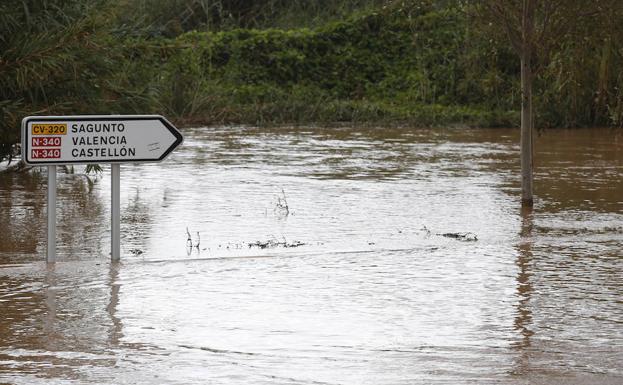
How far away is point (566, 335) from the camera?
7812mm

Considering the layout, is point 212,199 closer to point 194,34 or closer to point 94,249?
point 94,249

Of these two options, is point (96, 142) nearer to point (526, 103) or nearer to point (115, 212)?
point (115, 212)

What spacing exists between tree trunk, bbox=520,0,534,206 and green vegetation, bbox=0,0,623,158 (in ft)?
1.71

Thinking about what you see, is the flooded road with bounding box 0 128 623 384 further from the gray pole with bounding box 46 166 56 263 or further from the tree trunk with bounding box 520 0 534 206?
the tree trunk with bounding box 520 0 534 206

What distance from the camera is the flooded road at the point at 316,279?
709cm

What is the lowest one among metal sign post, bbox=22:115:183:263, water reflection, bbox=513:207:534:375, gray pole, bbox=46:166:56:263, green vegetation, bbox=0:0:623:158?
water reflection, bbox=513:207:534:375

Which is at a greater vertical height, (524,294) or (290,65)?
(290,65)

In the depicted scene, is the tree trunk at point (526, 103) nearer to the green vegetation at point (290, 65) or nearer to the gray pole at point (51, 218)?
the green vegetation at point (290, 65)

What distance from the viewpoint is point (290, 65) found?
3259cm

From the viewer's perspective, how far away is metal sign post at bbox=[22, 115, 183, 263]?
996cm

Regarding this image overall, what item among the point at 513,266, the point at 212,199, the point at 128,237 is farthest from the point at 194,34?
the point at 513,266

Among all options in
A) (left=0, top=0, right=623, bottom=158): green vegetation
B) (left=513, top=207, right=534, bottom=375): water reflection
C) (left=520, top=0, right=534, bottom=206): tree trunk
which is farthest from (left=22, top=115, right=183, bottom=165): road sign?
(left=520, top=0, right=534, bottom=206): tree trunk

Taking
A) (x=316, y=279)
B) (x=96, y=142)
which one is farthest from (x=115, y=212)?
(x=316, y=279)

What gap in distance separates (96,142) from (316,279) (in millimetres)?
2119
